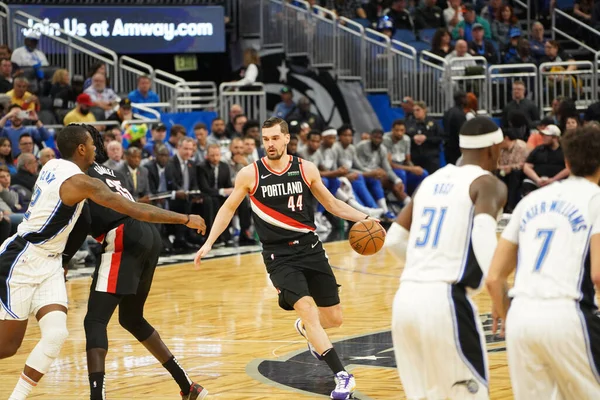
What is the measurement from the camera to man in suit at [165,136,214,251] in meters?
16.8

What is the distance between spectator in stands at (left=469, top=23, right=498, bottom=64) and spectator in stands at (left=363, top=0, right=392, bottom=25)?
2.42 m

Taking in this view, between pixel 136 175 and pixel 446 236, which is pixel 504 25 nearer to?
pixel 136 175

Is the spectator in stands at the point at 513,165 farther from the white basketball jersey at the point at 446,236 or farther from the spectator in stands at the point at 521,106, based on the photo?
the white basketball jersey at the point at 446,236

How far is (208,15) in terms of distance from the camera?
2316 cm

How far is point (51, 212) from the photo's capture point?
22.6ft

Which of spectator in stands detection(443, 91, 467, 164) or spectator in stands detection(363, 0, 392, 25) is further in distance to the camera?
spectator in stands detection(363, 0, 392, 25)

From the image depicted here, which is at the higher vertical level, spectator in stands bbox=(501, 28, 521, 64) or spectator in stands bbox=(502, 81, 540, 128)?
spectator in stands bbox=(501, 28, 521, 64)

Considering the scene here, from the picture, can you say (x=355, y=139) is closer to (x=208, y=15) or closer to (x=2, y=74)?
(x=208, y=15)

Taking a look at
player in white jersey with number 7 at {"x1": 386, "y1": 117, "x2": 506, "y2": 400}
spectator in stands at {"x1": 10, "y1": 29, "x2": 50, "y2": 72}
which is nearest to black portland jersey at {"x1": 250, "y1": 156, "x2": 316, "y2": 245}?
player in white jersey with number 7 at {"x1": 386, "y1": 117, "x2": 506, "y2": 400}

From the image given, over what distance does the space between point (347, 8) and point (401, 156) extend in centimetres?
602

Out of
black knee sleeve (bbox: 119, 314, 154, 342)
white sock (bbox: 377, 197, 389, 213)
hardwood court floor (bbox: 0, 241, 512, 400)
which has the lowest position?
white sock (bbox: 377, 197, 389, 213)

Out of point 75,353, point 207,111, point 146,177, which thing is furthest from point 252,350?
point 207,111

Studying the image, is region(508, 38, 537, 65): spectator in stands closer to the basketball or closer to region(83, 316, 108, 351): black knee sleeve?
the basketball

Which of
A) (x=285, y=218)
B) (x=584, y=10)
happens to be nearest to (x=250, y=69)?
(x=584, y=10)
